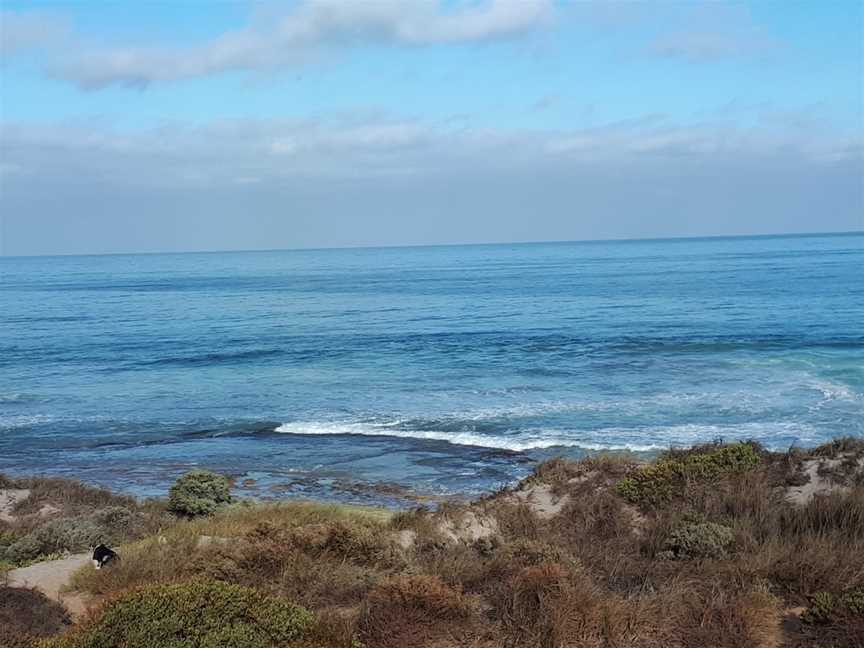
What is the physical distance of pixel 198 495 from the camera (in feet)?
51.9

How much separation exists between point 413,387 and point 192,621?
25.7m

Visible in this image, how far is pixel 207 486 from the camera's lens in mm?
15992

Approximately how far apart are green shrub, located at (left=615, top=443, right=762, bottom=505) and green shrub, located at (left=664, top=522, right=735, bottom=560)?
248cm

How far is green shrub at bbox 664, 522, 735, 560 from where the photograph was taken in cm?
928

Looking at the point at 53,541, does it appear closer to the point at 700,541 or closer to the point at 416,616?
the point at 416,616

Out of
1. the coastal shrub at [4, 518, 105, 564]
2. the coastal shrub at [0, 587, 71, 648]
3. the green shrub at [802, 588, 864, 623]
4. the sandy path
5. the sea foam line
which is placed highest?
the green shrub at [802, 588, 864, 623]

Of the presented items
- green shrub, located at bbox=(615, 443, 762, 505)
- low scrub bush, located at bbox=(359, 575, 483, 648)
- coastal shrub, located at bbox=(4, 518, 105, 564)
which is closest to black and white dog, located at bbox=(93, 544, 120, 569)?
coastal shrub, located at bbox=(4, 518, 105, 564)

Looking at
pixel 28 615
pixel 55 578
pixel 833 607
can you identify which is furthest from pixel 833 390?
pixel 28 615

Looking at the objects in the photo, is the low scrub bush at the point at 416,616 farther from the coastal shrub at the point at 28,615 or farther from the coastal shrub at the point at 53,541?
the coastal shrub at the point at 53,541

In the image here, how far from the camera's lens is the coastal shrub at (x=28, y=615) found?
23.9ft

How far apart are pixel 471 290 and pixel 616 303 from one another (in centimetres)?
2424

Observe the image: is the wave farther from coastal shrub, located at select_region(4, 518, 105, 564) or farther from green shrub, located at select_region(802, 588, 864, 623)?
green shrub, located at select_region(802, 588, 864, 623)

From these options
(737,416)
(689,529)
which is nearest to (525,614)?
(689,529)

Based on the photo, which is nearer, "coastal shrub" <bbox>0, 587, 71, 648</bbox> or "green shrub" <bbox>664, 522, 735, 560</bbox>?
"coastal shrub" <bbox>0, 587, 71, 648</bbox>
